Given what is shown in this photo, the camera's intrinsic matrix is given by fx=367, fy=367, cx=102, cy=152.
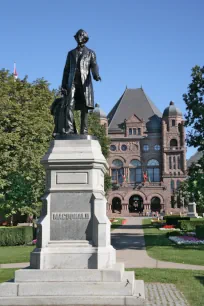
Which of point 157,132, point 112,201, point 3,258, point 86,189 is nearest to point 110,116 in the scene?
point 157,132

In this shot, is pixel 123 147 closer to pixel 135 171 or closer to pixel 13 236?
pixel 135 171

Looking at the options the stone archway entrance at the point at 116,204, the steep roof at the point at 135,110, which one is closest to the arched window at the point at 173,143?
the steep roof at the point at 135,110

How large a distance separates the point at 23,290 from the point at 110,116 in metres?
71.9

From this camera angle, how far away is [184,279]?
10133mm

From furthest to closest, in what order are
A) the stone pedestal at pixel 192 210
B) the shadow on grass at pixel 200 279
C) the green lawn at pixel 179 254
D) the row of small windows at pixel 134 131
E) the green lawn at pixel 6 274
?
the row of small windows at pixel 134 131
the stone pedestal at pixel 192 210
the green lawn at pixel 179 254
the green lawn at pixel 6 274
the shadow on grass at pixel 200 279

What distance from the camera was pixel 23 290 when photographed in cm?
694

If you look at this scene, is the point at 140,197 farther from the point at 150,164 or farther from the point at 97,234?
the point at 97,234

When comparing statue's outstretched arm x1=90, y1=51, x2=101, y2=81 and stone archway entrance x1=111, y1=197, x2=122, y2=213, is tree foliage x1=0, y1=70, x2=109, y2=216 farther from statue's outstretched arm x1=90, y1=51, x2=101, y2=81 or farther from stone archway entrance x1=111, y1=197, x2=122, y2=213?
stone archway entrance x1=111, y1=197, x2=122, y2=213

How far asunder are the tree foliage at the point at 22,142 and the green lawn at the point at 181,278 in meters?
12.6

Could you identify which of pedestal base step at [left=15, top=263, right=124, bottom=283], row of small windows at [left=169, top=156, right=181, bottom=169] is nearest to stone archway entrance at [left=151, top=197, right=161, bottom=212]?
row of small windows at [left=169, top=156, right=181, bottom=169]

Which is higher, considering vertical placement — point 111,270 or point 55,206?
point 55,206

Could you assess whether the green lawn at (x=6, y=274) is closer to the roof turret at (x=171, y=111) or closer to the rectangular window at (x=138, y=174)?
the rectangular window at (x=138, y=174)

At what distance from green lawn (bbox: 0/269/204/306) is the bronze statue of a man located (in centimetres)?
451

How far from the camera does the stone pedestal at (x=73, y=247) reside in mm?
6789
